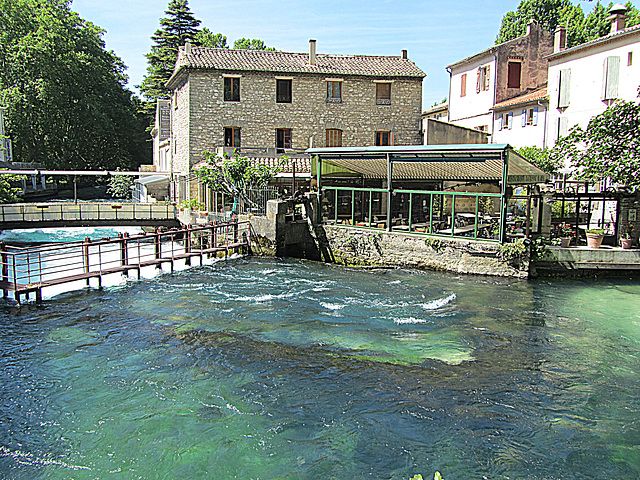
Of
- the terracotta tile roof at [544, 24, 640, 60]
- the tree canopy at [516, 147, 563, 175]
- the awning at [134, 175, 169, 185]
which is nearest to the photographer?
the terracotta tile roof at [544, 24, 640, 60]

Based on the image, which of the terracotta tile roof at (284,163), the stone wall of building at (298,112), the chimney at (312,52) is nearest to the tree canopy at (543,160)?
the stone wall of building at (298,112)

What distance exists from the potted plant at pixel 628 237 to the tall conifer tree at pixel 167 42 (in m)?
47.1

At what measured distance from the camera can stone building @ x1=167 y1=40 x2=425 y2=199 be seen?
27125mm

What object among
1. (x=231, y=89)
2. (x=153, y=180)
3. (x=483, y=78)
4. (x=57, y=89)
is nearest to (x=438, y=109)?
(x=483, y=78)

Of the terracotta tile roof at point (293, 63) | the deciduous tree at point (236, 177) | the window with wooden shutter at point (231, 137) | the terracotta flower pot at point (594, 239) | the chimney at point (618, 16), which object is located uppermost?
the chimney at point (618, 16)

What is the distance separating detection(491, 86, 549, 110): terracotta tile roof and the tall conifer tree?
35.8 metres

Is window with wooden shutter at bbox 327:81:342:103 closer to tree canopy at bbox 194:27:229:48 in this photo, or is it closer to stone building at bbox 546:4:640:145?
stone building at bbox 546:4:640:145

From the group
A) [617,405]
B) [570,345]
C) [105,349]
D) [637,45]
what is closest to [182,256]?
[105,349]

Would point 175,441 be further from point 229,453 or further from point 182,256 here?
point 182,256

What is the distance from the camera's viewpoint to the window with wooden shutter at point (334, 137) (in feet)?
94.2

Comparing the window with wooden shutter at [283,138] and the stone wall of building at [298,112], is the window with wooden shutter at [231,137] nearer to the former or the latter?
the stone wall of building at [298,112]

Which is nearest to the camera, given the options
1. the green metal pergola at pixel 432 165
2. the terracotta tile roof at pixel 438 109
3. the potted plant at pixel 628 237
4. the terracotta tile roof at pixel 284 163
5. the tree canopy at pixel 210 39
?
the green metal pergola at pixel 432 165

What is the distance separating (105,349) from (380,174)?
45.3 ft

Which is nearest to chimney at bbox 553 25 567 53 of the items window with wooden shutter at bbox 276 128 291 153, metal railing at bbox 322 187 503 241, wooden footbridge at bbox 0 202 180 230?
metal railing at bbox 322 187 503 241
